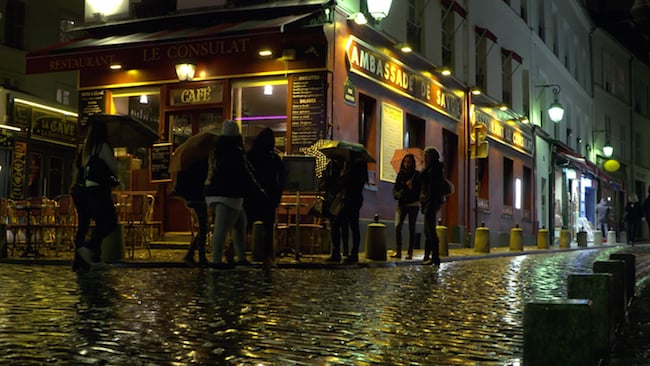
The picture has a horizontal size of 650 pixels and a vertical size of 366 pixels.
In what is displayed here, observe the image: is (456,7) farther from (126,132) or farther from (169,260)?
(169,260)

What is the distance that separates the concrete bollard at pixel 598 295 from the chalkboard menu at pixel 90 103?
46.4 feet

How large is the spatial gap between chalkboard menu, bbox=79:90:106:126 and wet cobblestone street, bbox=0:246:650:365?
7.95 m

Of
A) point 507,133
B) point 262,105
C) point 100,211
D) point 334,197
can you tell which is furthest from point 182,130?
point 507,133

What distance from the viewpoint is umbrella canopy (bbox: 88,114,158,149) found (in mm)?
11719

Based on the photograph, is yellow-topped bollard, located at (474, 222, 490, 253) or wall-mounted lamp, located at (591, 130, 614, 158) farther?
wall-mounted lamp, located at (591, 130, 614, 158)

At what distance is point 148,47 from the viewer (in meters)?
14.7

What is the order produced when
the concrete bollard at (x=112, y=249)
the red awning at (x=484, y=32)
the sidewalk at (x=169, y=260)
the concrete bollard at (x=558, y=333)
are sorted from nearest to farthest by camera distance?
the concrete bollard at (x=558, y=333) < the sidewalk at (x=169, y=260) < the concrete bollard at (x=112, y=249) < the red awning at (x=484, y=32)

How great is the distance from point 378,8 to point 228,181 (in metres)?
7.78

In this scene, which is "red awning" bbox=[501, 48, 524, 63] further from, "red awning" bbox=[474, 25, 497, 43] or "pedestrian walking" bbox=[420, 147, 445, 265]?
"pedestrian walking" bbox=[420, 147, 445, 265]

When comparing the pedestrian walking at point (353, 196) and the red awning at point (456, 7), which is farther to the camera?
the red awning at point (456, 7)

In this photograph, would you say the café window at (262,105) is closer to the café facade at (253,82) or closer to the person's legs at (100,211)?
the café facade at (253,82)

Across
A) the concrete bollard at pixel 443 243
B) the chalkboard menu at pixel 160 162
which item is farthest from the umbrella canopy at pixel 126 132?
the concrete bollard at pixel 443 243

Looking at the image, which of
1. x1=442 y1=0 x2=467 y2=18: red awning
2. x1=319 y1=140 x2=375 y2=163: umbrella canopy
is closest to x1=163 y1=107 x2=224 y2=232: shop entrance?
x1=319 y1=140 x2=375 y2=163: umbrella canopy

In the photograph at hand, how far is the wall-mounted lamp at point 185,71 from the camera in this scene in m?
15.9
